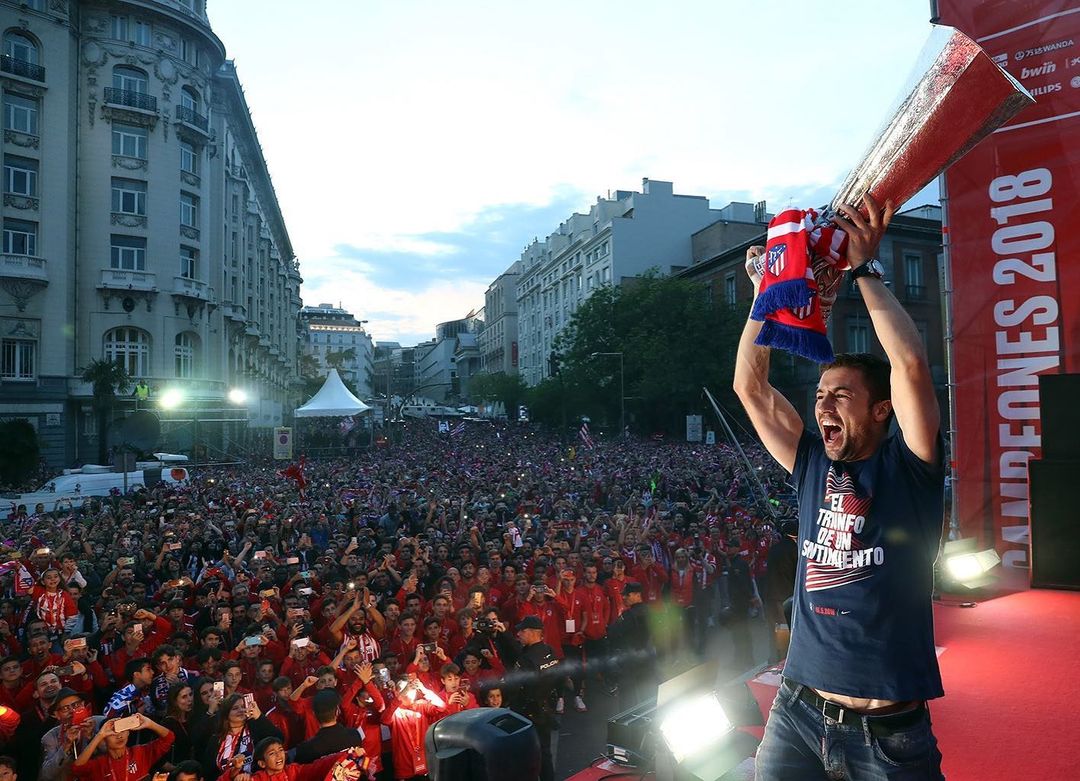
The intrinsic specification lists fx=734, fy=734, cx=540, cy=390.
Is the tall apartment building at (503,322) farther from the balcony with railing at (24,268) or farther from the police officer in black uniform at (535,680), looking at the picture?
the police officer in black uniform at (535,680)

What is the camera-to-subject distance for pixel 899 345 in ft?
7.25

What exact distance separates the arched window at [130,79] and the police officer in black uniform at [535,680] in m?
38.3

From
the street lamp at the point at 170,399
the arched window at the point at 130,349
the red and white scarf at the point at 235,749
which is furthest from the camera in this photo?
the street lamp at the point at 170,399

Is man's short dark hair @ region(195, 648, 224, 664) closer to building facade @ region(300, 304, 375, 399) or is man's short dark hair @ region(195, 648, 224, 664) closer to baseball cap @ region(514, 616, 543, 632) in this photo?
baseball cap @ region(514, 616, 543, 632)

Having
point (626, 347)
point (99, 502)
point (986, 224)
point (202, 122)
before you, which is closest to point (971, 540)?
point (986, 224)

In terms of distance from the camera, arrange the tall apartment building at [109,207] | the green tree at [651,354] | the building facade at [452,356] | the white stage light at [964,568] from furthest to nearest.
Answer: the building facade at [452,356], the green tree at [651,354], the tall apartment building at [109,207], the white stage light at [964,568]

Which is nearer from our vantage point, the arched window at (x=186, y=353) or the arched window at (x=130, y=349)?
the arched window at (x=130, y=349)

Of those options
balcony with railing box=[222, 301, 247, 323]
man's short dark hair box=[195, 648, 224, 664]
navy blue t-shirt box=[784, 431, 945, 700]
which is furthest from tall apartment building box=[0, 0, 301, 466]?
navy blue t-shirt box=[784, 431, 945, 700]

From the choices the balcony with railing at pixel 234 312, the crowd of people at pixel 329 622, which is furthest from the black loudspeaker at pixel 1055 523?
the balcony with railing at pixel 234 312

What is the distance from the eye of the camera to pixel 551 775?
6.32 metres

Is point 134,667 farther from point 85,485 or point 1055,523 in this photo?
point 85,485

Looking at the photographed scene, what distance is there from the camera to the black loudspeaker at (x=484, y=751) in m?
2.29

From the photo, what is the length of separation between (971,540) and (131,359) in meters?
36.5

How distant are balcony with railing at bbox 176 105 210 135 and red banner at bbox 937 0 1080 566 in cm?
3677
